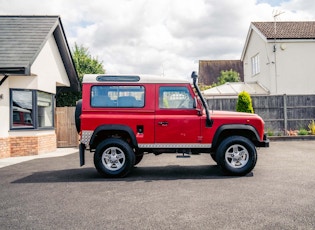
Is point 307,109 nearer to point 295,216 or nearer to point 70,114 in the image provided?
point 70,114

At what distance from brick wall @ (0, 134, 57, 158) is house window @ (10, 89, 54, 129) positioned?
0.46 meters

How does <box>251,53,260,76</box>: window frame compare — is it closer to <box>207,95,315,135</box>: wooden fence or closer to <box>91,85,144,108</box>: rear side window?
<box>207,95,315,135</box>: wooden fence

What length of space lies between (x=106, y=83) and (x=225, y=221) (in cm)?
456

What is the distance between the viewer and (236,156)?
7.44 metres

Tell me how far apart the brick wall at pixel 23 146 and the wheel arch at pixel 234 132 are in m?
7.88

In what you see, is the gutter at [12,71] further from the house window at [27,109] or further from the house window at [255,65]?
the house window at [255,65]

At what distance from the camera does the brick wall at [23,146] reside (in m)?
11.7

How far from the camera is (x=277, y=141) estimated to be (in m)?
16.1

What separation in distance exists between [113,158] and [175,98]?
6.65 feet

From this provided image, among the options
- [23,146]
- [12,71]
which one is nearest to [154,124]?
[12,71]

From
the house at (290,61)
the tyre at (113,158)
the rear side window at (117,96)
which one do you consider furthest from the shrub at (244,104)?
the tyre at (113,158)

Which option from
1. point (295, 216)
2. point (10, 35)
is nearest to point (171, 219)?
point (295, 216)

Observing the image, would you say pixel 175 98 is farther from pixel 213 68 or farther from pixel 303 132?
pixel 213 68

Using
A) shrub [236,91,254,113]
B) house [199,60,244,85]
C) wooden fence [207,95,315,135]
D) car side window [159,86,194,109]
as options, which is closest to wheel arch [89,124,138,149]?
car side window [159,86,194,109]
